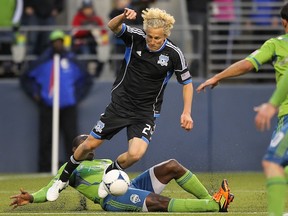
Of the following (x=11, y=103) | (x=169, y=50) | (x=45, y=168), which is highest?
(x=169, y=50)

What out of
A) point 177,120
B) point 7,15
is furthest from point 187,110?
point 7,15

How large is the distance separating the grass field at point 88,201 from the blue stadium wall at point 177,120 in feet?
5.63

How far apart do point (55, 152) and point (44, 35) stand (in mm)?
2358

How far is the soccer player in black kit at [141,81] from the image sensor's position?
35.1ft

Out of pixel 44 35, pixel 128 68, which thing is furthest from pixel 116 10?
pixel 128 68

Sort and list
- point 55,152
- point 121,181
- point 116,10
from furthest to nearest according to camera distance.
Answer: point 116,10, point 55,152, point 121,181

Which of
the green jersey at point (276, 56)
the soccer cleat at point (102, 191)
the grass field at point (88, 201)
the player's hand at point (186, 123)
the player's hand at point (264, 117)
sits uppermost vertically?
the green jersey at point (276, 56)

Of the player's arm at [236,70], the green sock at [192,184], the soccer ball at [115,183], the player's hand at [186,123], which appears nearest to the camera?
the player's arm at [236,70]

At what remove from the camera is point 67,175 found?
416 inches

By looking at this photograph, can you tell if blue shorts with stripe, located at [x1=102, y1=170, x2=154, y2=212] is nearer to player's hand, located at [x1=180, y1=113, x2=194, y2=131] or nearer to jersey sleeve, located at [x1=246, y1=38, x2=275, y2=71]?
player's hand, located at [x1=180, y1=113, x2=194, y2=131]

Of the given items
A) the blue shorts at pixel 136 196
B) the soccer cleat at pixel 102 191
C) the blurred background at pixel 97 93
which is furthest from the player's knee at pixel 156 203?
the blurred background at pixel 97 93

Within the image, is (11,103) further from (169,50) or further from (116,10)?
(169,50)

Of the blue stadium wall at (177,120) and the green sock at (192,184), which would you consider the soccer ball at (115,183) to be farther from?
the blue stadium wall at (177,120)

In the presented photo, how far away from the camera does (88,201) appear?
474 inches
